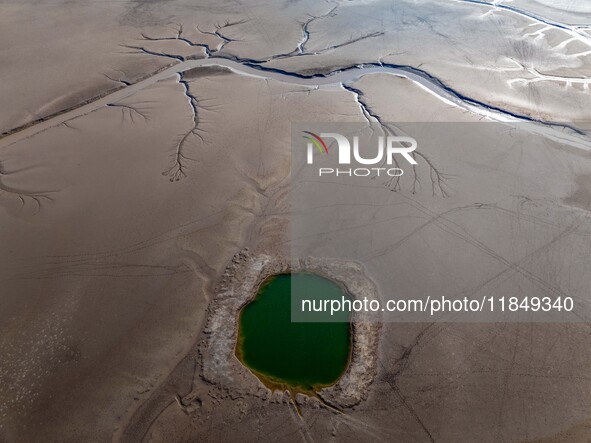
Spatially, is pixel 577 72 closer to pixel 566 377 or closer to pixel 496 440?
pixel 566 377

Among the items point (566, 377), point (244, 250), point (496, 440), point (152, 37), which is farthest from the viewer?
point (152, 37)

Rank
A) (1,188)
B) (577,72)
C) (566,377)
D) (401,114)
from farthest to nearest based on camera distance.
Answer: (577,72)
(401,114)
(1,188)
(566,377)

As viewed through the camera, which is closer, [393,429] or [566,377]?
[393,429]

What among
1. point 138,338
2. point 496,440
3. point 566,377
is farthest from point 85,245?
point 566,377

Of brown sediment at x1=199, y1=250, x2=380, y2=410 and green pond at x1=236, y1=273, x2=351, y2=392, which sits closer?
brown sediment at x1=199, y1=250, x2=380, y2=410

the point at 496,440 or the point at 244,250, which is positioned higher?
the point at 244,250

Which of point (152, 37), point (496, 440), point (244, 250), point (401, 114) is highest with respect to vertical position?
point (152, 37)

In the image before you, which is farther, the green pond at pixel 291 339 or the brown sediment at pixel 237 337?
the green pond at pixel 291 339
